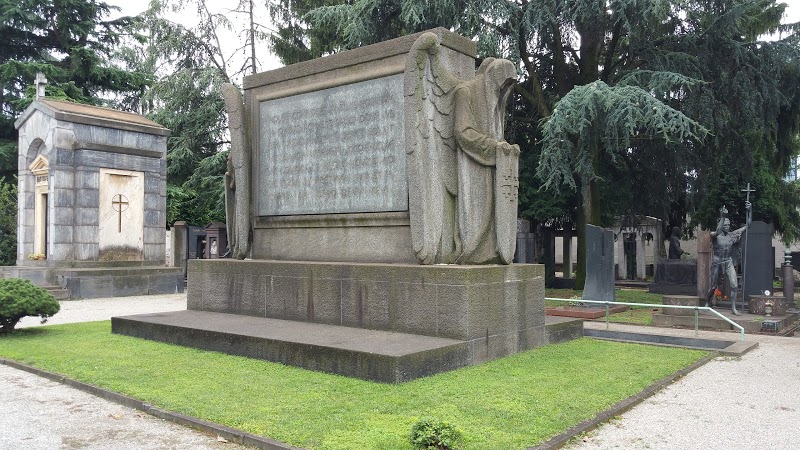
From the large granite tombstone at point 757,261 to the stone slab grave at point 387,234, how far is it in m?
7.88

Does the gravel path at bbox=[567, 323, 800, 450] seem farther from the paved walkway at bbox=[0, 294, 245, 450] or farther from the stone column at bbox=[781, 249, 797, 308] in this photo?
the stone column at bbox=[781, 249, 797, 308]

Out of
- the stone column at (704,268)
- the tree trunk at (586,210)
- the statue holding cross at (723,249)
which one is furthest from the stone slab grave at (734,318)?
the tree trunk at (586,210)

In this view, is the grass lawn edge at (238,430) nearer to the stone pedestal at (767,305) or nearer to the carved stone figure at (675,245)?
the stone pedestal at (767,305)

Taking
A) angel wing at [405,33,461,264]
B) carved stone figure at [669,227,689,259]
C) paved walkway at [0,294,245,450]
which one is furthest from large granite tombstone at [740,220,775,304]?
paved walkway at [0,294,245,450]

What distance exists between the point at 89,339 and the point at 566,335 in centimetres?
721

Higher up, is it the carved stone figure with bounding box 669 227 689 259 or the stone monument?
the carved stone figure with bounding box 669 227 689 259

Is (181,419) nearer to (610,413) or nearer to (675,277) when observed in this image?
(610,413)

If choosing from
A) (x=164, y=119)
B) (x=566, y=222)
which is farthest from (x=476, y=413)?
(x=164, y=119)

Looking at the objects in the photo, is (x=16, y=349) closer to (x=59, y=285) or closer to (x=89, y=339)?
(x=89, y=339)

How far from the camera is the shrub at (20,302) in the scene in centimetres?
997

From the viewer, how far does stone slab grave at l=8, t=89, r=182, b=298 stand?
18672 mm

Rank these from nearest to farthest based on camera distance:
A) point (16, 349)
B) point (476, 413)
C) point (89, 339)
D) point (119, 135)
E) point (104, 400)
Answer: point (476, 413), point (104, 400), point (16, 349), point (89, 339), point (119, 135)

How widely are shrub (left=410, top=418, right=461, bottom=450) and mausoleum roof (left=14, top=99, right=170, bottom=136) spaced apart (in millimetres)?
17975

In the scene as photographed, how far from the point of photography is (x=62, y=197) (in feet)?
61.4
